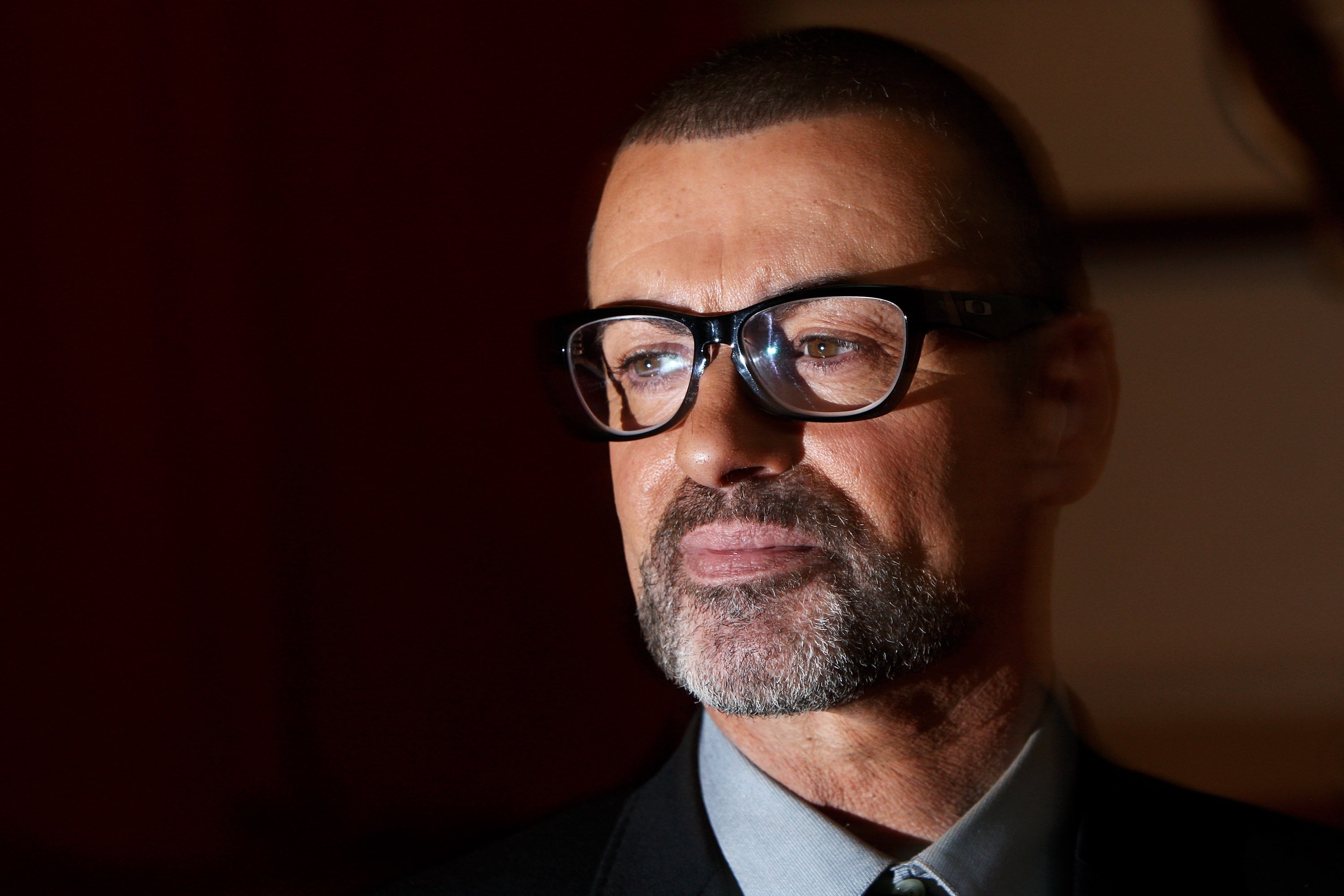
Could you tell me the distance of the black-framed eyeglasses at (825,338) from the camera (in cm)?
78

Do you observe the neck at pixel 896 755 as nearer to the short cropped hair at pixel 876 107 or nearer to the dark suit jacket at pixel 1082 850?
the dark suit jacket at pixel 1082 850

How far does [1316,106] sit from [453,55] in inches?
41.9

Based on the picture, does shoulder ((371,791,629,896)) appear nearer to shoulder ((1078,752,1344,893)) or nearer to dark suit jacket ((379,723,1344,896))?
dark suit jacket ((379,723,1344,896))

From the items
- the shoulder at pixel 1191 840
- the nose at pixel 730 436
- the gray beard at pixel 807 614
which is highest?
the nose at pixel 730 436

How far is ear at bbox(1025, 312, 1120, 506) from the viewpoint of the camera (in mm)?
885

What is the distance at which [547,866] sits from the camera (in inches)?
34.8

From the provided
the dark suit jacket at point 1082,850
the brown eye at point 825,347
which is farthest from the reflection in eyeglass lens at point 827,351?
the dark suit jacket at point 1082,850

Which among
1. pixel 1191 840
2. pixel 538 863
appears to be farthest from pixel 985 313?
pixel 538 863

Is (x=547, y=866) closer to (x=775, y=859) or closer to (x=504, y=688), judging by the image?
(x=775, y=859)

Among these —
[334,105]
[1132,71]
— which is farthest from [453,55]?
[1132,71]

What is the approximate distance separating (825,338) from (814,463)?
98 mm

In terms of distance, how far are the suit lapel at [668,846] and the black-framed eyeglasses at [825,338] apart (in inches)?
12.3

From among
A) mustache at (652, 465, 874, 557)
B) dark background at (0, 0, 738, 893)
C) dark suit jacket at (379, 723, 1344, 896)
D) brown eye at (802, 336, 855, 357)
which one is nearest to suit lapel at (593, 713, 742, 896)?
dark suit jacket at (379, 723, 1344, 896)

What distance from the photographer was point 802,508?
0.77 metres
